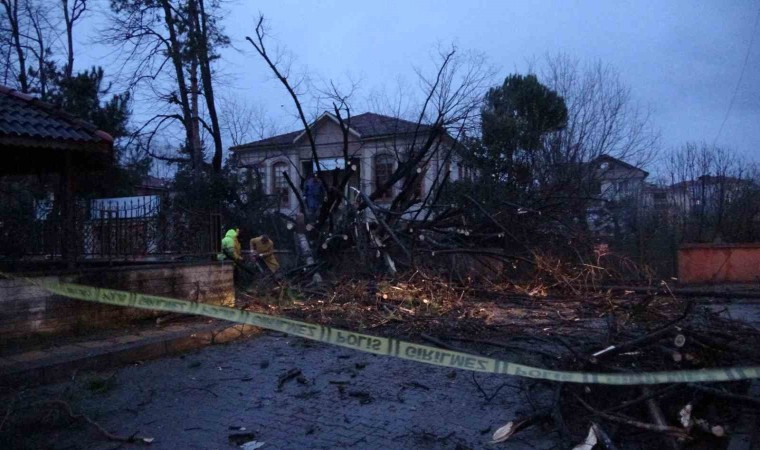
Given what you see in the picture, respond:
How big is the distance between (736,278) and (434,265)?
7578 mm

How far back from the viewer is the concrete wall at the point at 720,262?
1523cm

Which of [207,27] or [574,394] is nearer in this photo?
[574,394]

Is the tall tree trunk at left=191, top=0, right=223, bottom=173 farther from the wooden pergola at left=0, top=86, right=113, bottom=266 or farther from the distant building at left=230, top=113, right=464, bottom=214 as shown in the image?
the wooden pergola at left=0, top=86, right=113, bottom=266

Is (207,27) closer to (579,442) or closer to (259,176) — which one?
(259,176)

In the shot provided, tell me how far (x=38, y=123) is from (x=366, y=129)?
738 inches

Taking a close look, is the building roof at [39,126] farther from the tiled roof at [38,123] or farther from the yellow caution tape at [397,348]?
the yellow caution tape at [397,348]

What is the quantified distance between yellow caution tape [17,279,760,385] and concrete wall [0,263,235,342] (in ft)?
0.53

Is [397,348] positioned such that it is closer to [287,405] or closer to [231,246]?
[287,405]

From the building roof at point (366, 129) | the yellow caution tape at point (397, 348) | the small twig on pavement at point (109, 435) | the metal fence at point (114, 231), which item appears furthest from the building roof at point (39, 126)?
the building roof at point (366, 129)

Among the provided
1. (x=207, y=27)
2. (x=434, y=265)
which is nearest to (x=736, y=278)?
(x=434, y=265)

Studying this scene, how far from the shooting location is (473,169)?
20.4 m

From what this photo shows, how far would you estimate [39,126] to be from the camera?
8648mm

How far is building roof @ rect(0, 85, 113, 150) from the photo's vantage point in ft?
26.9

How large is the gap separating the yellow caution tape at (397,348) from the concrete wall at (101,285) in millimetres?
161
